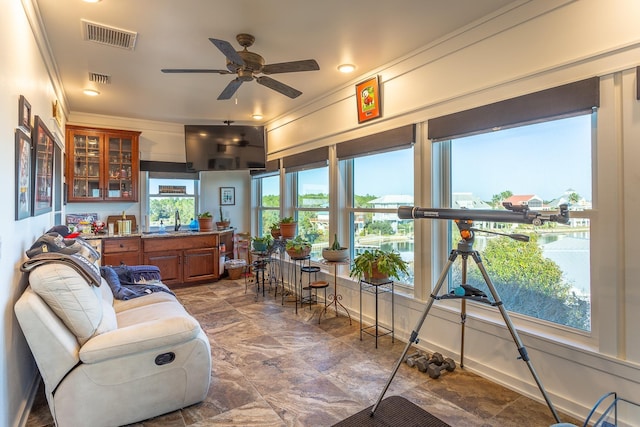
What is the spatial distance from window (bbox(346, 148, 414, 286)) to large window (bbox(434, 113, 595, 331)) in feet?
1.66

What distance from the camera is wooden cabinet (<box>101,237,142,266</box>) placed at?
179 inches

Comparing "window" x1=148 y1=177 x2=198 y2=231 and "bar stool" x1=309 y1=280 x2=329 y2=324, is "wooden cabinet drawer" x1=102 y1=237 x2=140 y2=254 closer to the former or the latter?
"window" x1=148 y1=177 x2=198 y2=231

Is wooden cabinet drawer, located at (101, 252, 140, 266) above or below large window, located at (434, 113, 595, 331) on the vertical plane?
below

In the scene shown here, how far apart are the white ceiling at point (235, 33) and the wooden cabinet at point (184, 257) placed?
2.11m

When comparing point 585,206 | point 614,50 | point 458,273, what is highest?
point 614,50

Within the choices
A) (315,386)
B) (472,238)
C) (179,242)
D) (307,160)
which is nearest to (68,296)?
(315,386)

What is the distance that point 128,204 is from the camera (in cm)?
525

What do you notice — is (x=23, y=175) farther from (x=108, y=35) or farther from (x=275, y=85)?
(x=275, y=85)

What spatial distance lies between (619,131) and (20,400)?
12.3 ft

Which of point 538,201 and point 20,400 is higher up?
point 538,201

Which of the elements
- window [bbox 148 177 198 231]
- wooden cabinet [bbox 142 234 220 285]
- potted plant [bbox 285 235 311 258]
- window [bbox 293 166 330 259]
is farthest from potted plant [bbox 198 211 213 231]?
potted plant [bbox 285 235 311 258]

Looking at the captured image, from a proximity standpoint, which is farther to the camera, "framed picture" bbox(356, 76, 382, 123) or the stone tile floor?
"framed picture" bbox(356, 76, 382, 123)

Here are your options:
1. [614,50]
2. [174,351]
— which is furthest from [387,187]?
[174,351]

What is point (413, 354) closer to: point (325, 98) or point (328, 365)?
point (328, 365)
